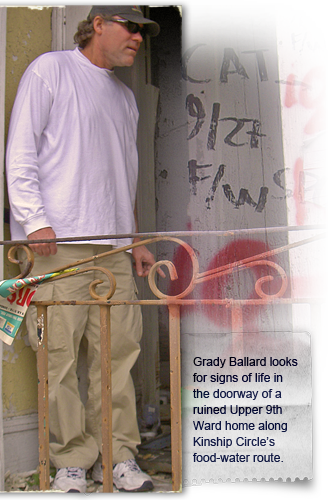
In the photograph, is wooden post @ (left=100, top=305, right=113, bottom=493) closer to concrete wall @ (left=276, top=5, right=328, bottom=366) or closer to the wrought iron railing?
the wrought iron railing

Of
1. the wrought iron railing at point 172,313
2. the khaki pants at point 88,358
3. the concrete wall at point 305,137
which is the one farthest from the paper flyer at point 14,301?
the concrete wall at point 305,137

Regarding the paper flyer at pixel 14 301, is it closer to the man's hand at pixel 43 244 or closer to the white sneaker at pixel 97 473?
the man's hand at pixel 43 244

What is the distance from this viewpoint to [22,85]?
2051mm

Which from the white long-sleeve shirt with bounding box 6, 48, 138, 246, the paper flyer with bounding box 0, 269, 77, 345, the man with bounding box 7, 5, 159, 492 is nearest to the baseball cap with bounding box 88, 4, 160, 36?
the man with bounding box 7, 5, 159, 492

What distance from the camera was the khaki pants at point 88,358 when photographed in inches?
79.4

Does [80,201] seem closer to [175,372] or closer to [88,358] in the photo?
[88,358]

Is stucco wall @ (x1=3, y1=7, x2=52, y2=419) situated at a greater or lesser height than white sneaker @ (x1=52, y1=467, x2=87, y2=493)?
greater

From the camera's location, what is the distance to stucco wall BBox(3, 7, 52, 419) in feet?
6.84

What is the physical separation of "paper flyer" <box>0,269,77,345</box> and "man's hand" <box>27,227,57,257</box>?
0.61 feet

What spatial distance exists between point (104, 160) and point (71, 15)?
0.64m

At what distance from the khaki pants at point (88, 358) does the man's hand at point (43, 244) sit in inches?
1.9

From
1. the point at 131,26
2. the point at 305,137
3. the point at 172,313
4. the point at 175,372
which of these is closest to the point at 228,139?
the point at 305,137

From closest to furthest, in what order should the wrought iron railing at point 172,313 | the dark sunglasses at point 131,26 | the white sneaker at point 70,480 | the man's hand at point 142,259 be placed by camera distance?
the wrought iron railing at point 172,313
the white sneaker at point 70,480
the dark sunglasses at point 131,26
the man's hand at point 142,259

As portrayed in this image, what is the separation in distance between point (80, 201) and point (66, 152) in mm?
202
